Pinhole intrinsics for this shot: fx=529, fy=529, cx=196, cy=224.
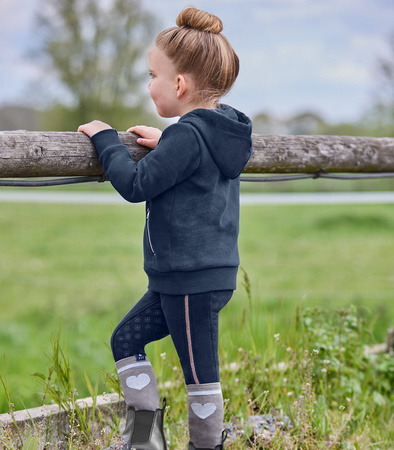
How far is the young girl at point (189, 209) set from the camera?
1650mm

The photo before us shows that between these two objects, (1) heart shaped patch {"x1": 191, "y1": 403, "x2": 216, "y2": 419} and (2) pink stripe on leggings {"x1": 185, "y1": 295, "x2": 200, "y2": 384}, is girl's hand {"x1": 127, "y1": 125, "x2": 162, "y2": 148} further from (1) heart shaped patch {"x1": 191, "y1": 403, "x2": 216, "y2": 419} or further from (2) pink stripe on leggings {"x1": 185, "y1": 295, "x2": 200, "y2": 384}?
(1) heart shaped patch {"x1": 191, "y1": 403, "x2": 216, "y2": 419}

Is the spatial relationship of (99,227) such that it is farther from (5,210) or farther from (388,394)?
(388,394)

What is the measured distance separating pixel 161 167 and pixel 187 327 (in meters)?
0.53

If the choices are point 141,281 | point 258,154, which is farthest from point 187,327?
point 141,281

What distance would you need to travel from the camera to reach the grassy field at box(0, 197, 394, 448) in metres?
2.87

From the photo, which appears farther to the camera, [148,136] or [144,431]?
[148,136]

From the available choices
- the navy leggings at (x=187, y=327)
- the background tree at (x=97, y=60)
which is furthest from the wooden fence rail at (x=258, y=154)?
the background tree at (x=97, y=60)

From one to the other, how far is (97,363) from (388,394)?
8.90 feet

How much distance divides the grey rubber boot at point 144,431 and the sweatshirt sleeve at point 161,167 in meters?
0.74

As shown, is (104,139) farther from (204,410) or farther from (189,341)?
(204,410)

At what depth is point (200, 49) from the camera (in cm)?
168

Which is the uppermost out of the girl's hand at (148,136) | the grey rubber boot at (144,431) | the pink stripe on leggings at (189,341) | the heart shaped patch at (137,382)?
the girl's hand at (148,136)

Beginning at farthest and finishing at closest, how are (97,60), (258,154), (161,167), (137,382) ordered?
(97,60)
(258,154)
(137,382)
(161,167)

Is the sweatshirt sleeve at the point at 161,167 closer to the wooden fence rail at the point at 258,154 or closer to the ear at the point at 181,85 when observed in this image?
the ear at the point at 181,85
